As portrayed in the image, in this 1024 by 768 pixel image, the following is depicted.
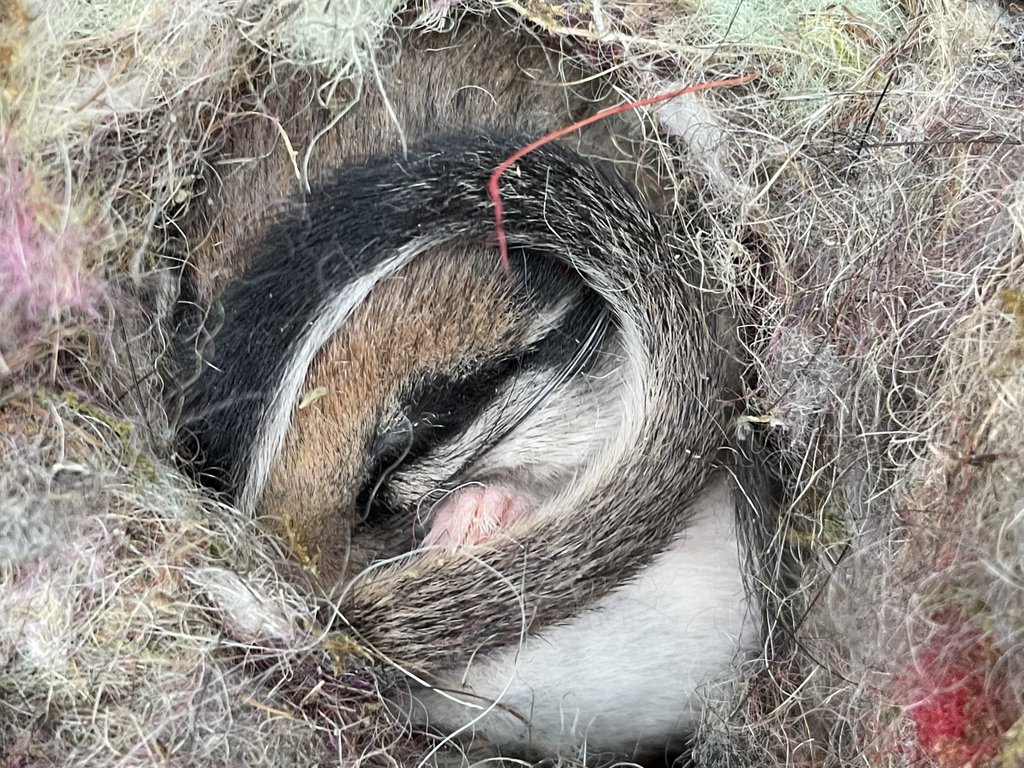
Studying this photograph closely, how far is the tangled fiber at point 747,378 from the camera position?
763 millimetres

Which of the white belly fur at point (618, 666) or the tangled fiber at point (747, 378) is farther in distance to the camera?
the white belly fur at point (618, 666)

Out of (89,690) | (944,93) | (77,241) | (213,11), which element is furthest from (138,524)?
(944,93)

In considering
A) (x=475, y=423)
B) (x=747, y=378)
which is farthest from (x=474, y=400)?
(x=747, y=378)

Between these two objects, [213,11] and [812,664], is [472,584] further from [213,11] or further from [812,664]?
[213,11]

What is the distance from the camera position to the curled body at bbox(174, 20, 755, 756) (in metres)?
0.90

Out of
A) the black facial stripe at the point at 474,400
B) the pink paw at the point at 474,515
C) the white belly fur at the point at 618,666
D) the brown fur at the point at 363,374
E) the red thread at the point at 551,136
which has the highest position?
the red thread at the point at 551,136

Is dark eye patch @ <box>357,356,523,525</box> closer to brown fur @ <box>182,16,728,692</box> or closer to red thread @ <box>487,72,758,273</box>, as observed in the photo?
brown fur @ <box>182,16,728,692</box>

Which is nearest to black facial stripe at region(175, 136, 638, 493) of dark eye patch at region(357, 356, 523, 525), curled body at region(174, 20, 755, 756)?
curled body at region(174, 20, 755, 756)

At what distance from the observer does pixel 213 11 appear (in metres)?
0.91

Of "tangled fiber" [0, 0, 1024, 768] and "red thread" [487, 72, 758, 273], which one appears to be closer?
"tangled fiber" [0, 0, 1024, 768]

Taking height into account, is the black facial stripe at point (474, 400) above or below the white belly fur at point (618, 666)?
above

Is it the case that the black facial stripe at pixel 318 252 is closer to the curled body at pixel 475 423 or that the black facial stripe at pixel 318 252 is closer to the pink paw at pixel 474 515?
the curled body at pixel 475 423

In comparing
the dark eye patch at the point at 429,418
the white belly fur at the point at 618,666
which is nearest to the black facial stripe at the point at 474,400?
the dark eye patch at the point at 429,418

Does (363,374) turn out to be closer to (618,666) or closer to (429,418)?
(429,418)
